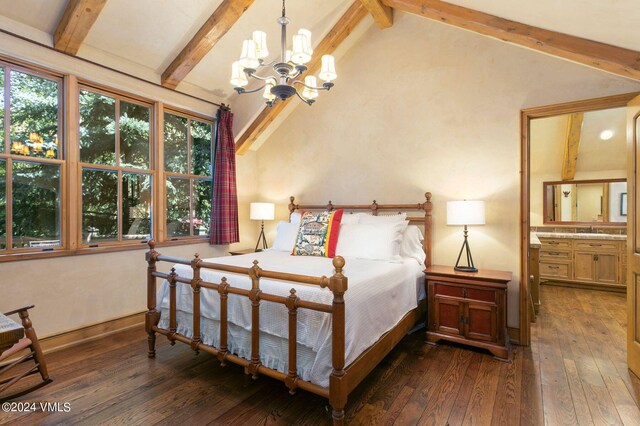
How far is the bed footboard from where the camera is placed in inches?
65.2

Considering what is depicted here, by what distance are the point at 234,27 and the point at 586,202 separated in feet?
19.3

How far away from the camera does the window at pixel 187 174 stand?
387 centimetres

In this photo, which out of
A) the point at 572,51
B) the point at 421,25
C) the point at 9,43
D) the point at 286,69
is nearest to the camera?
the point at 286,69

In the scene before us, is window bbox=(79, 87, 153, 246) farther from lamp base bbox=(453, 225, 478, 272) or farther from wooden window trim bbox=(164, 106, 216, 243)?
lamp base bbox=(453, 225, 478, 272)

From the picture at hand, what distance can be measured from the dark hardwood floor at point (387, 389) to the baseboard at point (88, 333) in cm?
13

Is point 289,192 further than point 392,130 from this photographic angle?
Yes

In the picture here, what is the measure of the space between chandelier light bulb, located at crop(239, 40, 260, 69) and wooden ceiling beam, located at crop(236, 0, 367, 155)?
1777 millimetres

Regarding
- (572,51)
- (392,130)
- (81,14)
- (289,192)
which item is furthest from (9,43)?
(572,51)

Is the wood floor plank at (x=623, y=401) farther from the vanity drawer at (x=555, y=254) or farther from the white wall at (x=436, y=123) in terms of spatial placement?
the vanity drawer at (x=555, y=254)

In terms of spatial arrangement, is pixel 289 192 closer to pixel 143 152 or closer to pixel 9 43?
pixel 143 152

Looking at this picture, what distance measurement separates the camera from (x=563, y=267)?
16.8 ft

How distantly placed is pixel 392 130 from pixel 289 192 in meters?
1.66

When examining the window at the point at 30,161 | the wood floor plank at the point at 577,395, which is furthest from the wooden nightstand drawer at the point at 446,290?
the window at the point at 30,161

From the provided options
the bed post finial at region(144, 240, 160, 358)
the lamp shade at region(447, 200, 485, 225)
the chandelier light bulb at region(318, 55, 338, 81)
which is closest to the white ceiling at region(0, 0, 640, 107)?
the chandelier light bulb at region(318, 55, 338, 81)
